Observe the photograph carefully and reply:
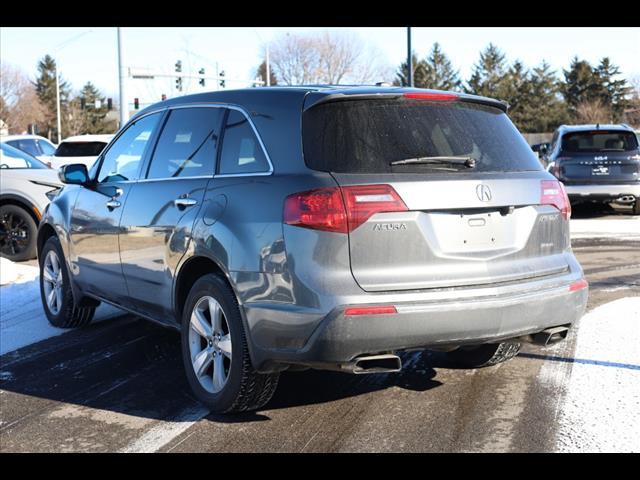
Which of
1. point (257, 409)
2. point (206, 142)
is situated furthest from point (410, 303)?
point (206, 142)

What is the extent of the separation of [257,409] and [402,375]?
1.08m

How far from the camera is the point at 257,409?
442 centimetres

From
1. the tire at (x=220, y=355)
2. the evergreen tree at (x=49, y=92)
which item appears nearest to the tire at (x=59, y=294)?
the tire at (x=220, y=355)

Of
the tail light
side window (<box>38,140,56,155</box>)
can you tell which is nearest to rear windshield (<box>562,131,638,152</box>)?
the tail light

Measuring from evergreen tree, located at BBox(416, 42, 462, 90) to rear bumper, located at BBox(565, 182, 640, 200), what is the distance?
7066 cm

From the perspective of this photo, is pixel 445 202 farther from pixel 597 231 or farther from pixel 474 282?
pixel 597 231

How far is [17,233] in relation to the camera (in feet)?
35.7

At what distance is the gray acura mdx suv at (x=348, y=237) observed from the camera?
378 cm

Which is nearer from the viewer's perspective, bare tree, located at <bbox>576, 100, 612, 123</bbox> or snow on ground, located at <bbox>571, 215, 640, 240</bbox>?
snow on ground, located at <bbox>571, 215, 640, 240</bbox>

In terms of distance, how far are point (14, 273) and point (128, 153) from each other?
406 cm

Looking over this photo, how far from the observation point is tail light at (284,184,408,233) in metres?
3.77

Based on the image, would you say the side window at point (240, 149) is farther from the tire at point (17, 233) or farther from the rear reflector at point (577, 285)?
the tire at point (17, 233)

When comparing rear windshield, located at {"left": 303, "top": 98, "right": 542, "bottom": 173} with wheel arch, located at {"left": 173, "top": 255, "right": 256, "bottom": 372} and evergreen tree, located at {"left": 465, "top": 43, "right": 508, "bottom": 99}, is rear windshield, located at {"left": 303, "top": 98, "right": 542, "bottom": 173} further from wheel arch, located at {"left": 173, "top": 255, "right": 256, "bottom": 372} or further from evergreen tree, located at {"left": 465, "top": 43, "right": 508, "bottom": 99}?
evergreen tree, located at {"left": 465, "top": 43, "right": 508, "bottom": 99}

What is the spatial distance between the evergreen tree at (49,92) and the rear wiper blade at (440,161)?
90654 mm
